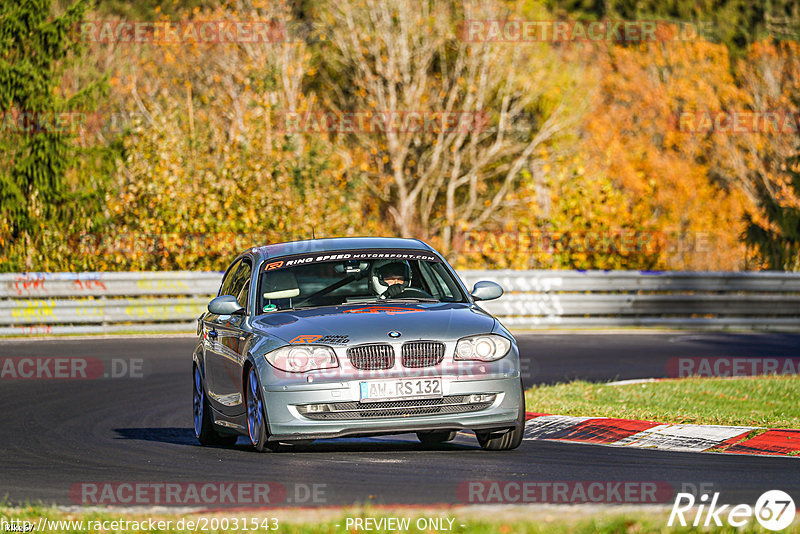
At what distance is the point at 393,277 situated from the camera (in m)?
10.5

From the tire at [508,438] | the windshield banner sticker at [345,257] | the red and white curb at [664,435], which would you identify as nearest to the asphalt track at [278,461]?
the tire at [508,438]

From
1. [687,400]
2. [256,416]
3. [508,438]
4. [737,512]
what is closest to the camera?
[737,512]

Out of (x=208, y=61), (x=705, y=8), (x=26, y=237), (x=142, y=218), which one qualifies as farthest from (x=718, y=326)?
(x=705, y=8)

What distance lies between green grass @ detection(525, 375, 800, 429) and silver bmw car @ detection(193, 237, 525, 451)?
254cm

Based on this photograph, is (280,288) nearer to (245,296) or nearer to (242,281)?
(245,296)

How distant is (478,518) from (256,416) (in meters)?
3.26

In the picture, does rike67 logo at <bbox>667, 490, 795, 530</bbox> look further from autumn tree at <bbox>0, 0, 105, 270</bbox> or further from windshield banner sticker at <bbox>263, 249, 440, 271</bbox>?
autumn tree at <bbox>0, 0, 105, 270</bbox>

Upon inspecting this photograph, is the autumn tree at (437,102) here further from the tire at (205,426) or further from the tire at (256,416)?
the tire at (256,416)

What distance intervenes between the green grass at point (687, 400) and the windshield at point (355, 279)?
7.89 feet

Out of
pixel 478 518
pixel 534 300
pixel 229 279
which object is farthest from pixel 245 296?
pixel 534 300

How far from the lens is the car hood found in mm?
9141

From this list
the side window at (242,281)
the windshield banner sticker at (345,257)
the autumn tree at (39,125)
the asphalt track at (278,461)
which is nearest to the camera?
the asphalt track at (278,461)

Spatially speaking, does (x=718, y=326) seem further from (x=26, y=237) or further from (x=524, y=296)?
(x=26, y=237)

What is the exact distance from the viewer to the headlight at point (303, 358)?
9.08 meters
